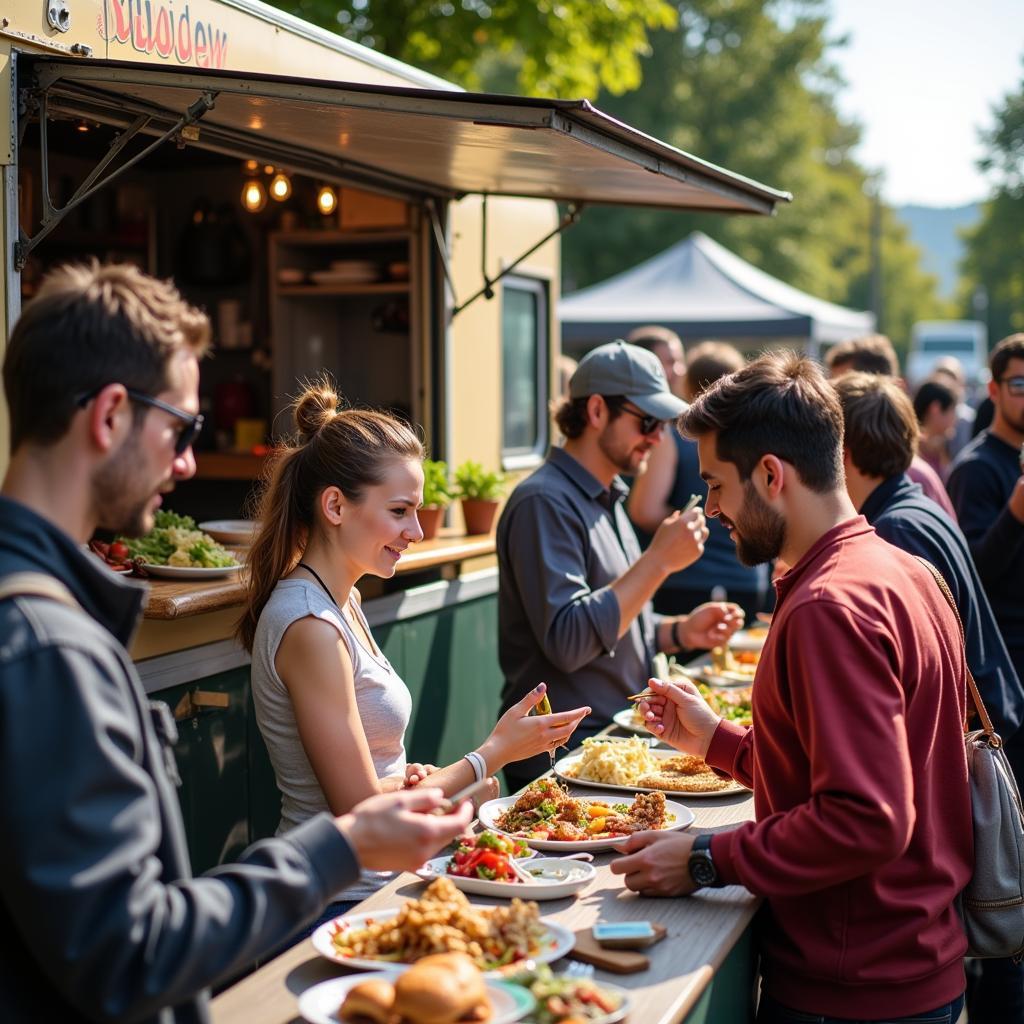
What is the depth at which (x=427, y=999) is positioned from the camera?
6.27 ft

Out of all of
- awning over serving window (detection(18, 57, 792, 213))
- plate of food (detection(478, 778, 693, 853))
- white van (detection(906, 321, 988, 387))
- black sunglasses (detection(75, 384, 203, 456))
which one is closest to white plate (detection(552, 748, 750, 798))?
plate of food (detection(478, 778, 693, 853))

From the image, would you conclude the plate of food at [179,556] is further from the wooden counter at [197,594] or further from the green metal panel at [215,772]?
the green metal panel at [215,772]

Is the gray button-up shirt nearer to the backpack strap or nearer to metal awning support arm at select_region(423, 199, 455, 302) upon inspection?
metal awning support arm at select_region(423, 199, 455, 302)

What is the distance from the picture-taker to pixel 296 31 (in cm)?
493

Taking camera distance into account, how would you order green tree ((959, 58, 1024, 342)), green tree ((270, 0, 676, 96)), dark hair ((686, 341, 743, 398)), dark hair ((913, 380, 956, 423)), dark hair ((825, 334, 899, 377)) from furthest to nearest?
green tree ((959, 58, 1024, 342)) → green tree ((270, 0, 676, 96)) → dark hair ((913, 380, 956, 423)) → dark hair ((686, 341, 743, 398)) → dark hair ((825, 334, 899, 377))

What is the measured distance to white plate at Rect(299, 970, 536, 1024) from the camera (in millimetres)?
1969

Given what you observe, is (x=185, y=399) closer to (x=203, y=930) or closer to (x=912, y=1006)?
(x=203, y=930)

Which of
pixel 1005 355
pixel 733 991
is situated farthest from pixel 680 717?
pixel 1005 355

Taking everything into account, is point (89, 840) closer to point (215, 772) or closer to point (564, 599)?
point (564, 599)

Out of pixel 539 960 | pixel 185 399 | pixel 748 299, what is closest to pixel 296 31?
pixel 185 399

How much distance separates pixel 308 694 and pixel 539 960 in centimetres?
87

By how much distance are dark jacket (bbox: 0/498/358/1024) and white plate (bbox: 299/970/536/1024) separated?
0.31m

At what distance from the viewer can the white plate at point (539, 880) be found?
101 inches

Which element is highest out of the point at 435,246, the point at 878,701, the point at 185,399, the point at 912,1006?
the point at 435,246
